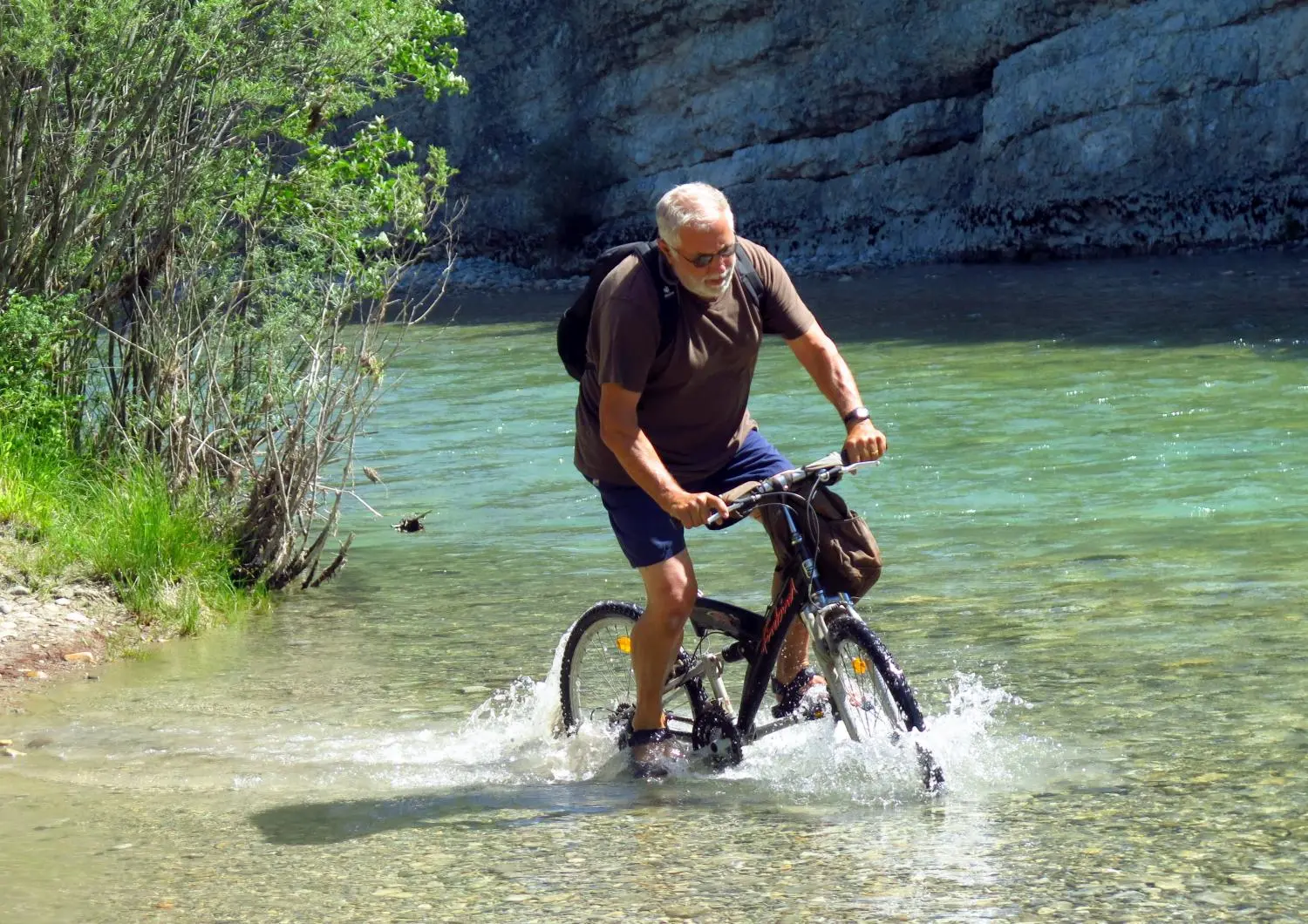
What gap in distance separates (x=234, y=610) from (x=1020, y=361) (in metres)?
11.3

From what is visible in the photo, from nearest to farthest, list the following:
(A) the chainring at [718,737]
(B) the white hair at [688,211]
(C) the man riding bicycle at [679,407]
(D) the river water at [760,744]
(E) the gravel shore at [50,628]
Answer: (D) the river water at [760,744] → (B) the white hair at [688,211] → (C) the man riding bicycle at [679,407] → (A) the chainring at [718,737] → (E) the gravel shore at [50,628]

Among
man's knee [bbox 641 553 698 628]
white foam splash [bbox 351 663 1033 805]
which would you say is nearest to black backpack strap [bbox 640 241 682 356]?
man's knee [bbox 641 553 698 628]

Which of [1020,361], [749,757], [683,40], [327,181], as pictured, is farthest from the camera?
[683,40]

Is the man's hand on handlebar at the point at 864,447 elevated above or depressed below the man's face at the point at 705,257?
below

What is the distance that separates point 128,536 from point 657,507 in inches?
149

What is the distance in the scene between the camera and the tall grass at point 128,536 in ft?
27.2

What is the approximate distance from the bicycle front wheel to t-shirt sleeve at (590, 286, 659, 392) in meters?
0.91

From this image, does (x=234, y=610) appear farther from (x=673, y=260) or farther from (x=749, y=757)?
(x=673, y=260)

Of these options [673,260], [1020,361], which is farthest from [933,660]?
[1020,361]

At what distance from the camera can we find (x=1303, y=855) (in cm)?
452

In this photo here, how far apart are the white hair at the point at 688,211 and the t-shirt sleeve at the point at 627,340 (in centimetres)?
22

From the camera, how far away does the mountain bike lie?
5141 mm

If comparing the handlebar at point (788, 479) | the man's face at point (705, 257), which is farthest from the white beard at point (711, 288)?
the handlebar at point (788, 479)

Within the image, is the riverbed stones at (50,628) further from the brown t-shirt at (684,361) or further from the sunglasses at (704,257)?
the sunglasses at (704,257)
